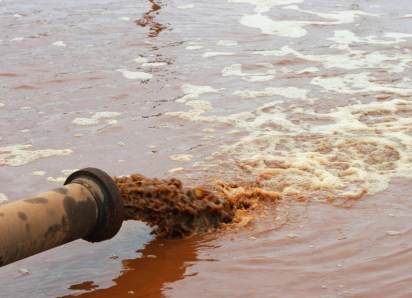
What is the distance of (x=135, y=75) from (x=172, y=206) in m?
4.44

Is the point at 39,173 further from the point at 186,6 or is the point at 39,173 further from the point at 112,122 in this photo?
the point at 186,6

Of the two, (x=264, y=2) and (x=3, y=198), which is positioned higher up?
(x=264, y=2)

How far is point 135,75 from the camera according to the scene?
7.94 metres

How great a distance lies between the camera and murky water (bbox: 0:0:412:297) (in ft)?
11.3

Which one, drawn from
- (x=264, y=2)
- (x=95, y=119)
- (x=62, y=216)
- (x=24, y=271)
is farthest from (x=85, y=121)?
(x=264, y=2)

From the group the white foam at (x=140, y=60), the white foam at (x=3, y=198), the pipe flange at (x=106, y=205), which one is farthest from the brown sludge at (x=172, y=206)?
the white foam at (x=140, y=60)

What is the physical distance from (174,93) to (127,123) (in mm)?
1190

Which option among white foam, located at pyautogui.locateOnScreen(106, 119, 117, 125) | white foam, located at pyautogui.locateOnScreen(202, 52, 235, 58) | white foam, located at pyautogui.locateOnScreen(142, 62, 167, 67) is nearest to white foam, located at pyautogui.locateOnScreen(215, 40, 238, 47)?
white foam, located at pyautogui.locateOnScreen(202, 52, 235, 58)

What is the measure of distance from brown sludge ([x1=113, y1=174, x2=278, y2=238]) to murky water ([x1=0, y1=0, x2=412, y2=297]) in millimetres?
113

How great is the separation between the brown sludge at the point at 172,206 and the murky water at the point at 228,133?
0.11 meters

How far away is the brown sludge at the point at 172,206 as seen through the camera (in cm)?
372

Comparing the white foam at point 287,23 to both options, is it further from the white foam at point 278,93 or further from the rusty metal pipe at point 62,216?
the rusty metal pipe at point 62,216

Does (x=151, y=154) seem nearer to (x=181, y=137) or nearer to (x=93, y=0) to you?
(x=181, y=137)

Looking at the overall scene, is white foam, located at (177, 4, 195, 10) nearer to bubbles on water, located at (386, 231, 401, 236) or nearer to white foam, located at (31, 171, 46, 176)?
white foam, located at (31, 171, 46, 176)
